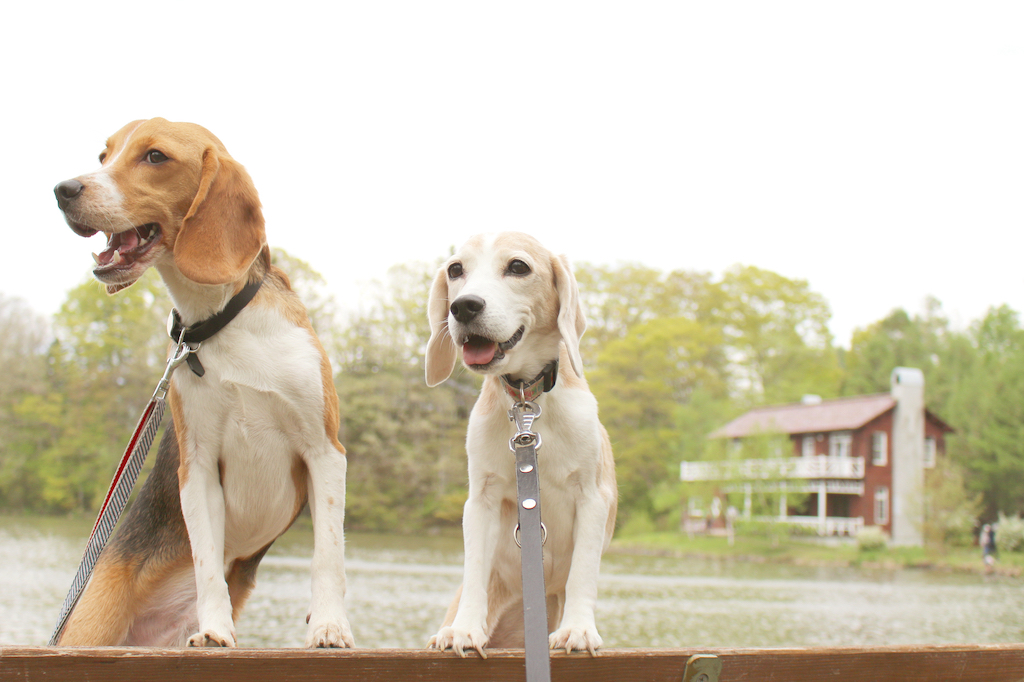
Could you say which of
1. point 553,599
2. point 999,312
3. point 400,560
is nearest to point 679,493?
point 400,560

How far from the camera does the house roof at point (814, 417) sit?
53.3 metres

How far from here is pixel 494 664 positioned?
203cm

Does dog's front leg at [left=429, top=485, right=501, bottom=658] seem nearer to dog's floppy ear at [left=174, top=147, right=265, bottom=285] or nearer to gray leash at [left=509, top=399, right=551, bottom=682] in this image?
gray leash at [left=509, top=399, right=551, bottom=682]

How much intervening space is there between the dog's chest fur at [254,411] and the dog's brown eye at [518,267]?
816 mm

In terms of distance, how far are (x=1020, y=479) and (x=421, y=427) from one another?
41.2 meters

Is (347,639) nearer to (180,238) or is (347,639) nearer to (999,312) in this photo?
(180,238)

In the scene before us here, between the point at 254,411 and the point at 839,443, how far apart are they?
57.7m

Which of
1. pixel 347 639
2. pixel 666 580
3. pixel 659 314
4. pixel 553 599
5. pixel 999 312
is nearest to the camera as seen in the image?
pixel 347 639

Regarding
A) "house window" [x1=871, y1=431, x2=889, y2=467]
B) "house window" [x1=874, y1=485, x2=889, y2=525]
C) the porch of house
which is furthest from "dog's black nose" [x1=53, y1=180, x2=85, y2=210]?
"house window" [x1=871, y1=431, x2=889, y2=467]

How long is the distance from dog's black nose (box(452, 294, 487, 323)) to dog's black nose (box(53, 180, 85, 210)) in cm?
123

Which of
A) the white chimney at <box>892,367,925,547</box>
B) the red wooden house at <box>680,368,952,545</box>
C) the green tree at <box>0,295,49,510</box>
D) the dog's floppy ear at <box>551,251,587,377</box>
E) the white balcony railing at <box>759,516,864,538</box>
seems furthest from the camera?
the white chimney at <box>892,367,925,547</box>

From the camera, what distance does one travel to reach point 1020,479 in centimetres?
5406

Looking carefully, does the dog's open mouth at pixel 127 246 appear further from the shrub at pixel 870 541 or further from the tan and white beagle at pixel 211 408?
the shrub at pixel 870 541

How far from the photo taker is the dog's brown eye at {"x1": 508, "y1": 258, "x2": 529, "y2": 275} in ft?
10.2
